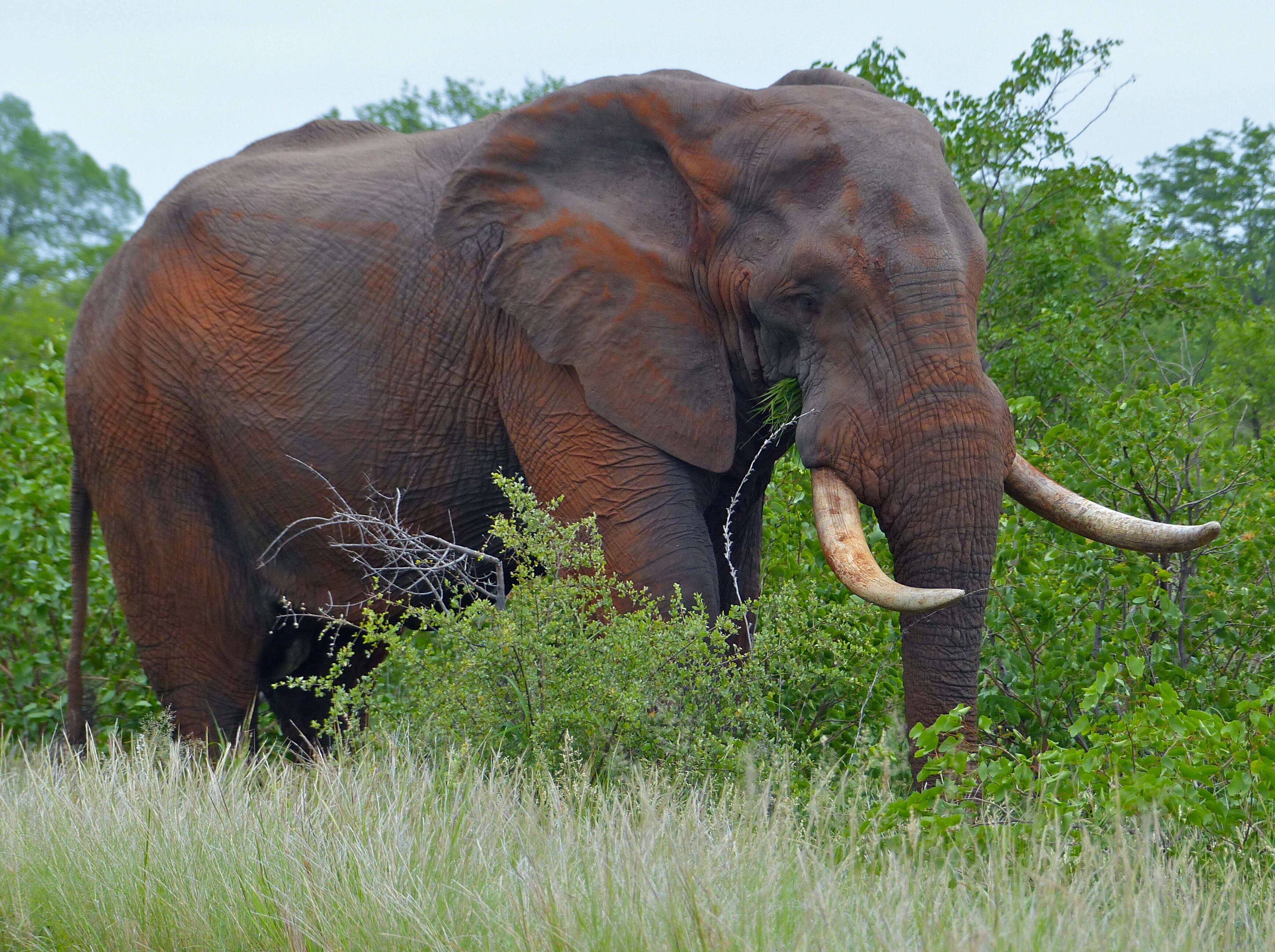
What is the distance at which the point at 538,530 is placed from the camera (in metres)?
4.56

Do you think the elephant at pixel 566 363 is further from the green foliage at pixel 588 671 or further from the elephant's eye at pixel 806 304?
the green foliage at pixel 588 671

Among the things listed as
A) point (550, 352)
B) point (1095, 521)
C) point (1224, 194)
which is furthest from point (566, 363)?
point (1224, 194)

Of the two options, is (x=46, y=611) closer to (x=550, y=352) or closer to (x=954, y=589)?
(x=550, y=352)

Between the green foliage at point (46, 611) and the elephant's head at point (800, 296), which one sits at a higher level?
the elephant's head at point (800, 296)

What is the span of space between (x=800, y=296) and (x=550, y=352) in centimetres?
90

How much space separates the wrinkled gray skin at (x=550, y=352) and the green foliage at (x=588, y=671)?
324 mm

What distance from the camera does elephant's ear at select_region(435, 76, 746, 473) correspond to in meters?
4.96

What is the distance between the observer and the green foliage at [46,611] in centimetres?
727

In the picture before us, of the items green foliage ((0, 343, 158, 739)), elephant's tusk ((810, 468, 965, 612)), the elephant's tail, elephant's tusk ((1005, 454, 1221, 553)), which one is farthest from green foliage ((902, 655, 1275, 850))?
green foliage ((0, 343, 158, 739))

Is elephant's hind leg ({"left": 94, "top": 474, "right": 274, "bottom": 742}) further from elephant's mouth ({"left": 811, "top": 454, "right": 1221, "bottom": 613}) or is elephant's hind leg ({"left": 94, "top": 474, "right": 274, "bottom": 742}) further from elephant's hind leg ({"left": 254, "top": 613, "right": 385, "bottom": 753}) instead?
elephant's mouth ({"left": 811, "top": 454, "right": 1221, "bottom": 613})

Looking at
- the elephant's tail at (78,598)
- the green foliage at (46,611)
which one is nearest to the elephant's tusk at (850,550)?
the elephant's tail at (78,598)

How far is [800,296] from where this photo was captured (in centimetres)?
471

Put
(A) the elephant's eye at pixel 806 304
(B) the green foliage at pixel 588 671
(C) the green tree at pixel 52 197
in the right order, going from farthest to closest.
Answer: (C) the green tree at pixel 52 197, (A) the elephant's eye at pixel 806 304, (B) the green foliage at pixel 588 671

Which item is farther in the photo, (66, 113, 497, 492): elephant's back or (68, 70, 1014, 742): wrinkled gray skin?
(66, 113, 497, 492): elephant's back
